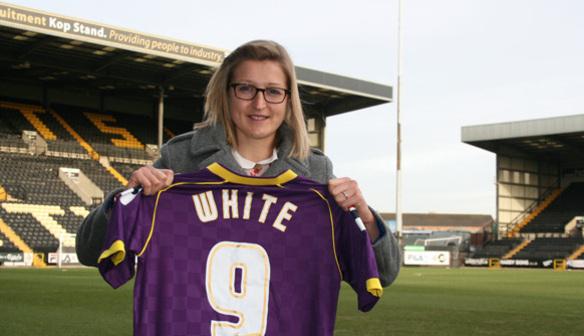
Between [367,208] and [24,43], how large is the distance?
93.1ft

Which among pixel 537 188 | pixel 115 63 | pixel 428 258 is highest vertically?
pixel 115 63

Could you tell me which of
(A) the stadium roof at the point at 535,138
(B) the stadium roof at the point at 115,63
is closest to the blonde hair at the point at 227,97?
(B) the stadium roof at the point at 115,63

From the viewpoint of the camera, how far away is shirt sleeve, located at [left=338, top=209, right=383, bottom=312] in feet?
9.20

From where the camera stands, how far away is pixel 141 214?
2949 mm

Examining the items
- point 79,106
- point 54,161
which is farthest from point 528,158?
point 54,161

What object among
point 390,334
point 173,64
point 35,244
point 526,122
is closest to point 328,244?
point 390,334

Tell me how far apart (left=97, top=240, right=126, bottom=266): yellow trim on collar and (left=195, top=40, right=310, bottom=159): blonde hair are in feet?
1.89

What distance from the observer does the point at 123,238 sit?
278 cm

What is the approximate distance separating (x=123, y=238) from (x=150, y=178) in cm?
26

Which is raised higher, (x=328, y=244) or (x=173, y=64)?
(x=173, y=64)

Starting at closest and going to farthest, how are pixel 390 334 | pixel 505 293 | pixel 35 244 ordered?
pixel 390 334 < pixel 505 293 < pixel 35 244

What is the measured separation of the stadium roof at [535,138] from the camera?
38.0 meters

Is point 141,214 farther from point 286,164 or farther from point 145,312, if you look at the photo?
point 286,164

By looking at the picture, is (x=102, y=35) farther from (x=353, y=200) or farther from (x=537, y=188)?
(x=537, y=188)
